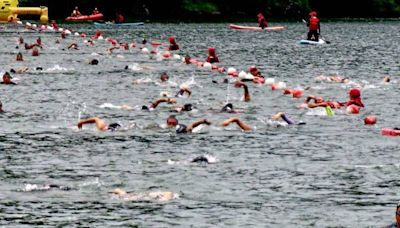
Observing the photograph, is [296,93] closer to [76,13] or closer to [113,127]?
[113,127]

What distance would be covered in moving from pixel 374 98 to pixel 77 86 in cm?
1266

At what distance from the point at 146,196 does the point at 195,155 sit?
5.39 metres

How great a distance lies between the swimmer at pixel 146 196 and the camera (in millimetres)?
23875

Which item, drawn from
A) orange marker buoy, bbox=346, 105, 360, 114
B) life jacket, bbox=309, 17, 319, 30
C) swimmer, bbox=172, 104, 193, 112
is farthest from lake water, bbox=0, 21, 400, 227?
life jacket, bbox=309, 17, 319, 30

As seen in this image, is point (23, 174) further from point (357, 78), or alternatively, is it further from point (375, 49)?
point (375, 49)

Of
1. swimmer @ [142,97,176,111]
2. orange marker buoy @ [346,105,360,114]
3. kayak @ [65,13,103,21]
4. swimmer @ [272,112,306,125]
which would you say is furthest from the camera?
kayak @ [65,13,103,21]

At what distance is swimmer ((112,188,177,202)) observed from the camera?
23875 mm

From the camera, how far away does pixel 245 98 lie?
42.8 metres

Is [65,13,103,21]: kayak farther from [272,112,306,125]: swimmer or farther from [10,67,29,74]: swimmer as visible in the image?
[272,112,306,125]: swimmer

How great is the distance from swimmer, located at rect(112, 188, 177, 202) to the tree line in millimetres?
113714

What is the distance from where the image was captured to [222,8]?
15088 cm

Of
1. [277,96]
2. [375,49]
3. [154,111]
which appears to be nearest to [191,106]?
[154,111]

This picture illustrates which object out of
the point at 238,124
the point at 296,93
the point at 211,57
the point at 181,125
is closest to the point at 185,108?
the point at 238,124

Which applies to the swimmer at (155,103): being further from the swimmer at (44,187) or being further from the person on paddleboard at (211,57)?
the person on paddleboard at (211,57)
